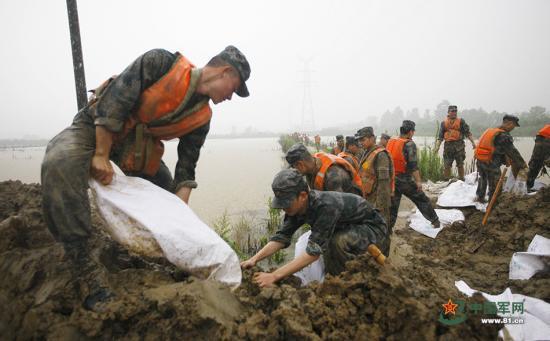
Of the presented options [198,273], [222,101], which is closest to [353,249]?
[198,273]

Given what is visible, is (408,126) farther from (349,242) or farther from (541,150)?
(349,242)

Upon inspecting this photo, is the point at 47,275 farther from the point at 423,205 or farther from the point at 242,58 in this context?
the point at 423,205

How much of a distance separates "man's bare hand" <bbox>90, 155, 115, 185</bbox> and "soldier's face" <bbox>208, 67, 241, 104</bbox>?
2.23 ft

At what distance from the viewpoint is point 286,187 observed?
6.36 ft

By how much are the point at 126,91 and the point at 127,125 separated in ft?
0.71

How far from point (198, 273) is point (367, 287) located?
89 cm

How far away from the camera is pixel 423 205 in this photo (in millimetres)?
4328

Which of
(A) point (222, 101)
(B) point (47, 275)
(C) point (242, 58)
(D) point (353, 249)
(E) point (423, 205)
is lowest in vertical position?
(E) point (423, 205)

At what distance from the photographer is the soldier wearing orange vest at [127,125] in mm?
1465

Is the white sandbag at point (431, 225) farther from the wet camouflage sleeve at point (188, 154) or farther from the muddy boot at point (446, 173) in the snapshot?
the wet camouflage sleeve at point (188, 154)

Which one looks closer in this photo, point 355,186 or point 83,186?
point 83,186

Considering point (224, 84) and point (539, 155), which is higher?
point (224, 84)

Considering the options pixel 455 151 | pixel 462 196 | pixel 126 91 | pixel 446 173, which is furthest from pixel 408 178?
pixel 126 91

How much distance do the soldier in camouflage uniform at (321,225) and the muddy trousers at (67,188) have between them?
983 millimetres
